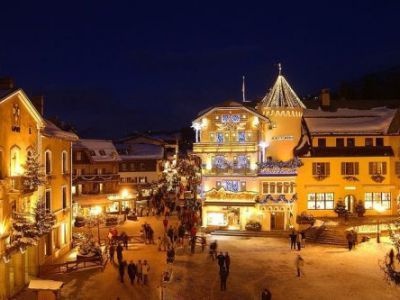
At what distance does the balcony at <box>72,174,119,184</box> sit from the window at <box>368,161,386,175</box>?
30115 mm

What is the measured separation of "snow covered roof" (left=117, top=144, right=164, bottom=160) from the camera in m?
73.4

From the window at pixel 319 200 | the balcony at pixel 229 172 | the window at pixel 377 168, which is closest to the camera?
the balcony at pixel 229 172

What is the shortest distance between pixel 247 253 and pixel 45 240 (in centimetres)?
1513

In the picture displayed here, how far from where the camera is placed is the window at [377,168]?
51438 mm

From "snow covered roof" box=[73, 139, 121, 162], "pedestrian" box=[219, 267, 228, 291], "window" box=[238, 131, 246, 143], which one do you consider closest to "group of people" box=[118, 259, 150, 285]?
"pedestrian" box=[219, 267, 228, 291]

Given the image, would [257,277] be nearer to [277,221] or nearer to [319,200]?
[277,221]

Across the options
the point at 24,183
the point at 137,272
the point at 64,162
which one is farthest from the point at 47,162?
the point at 137,272

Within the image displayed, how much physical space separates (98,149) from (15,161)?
33926 mm

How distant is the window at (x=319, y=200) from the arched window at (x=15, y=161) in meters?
31.3

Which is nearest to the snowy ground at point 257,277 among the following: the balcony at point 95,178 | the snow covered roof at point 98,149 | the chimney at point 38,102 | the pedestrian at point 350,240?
the pedestrian at point 350,240

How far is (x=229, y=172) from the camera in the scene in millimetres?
49156

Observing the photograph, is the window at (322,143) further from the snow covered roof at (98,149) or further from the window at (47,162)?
the window at (47,162)

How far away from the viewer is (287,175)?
47906 millimetres

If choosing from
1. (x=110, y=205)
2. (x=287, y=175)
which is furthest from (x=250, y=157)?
(x=110, y=205)
